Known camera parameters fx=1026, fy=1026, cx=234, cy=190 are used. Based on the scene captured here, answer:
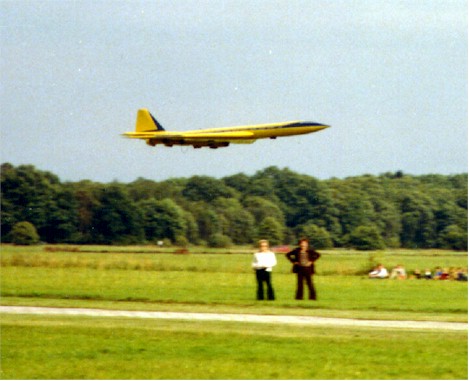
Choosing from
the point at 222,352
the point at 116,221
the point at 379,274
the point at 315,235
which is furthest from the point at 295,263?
the point at 315,235

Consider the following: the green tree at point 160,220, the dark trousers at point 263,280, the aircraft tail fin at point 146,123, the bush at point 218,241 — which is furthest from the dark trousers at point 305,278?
the bush at point 218,241

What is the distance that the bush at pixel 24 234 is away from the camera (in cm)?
5797

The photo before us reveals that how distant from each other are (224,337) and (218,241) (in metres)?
48.4

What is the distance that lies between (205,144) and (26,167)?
40.2m

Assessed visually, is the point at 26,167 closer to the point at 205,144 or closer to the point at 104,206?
the point at 104,206

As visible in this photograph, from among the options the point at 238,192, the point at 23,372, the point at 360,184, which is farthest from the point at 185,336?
the point at 360,184

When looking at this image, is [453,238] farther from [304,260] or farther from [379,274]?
[304,260]

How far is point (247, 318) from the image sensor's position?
19.7 meters

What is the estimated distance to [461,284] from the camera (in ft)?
106

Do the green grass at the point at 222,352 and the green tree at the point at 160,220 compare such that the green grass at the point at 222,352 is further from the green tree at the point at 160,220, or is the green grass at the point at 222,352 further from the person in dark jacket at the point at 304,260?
the green tree at the point at 160,220

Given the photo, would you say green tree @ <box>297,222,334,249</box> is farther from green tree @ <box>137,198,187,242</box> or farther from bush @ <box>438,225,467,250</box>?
green tree @ <box>137,198,187,242</box>

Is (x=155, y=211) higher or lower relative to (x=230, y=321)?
higher

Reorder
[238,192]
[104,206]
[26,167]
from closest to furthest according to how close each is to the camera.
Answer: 1. [104,206]
2. [26,167]
3. [238,192]

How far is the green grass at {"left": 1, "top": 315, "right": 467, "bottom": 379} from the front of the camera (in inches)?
517
